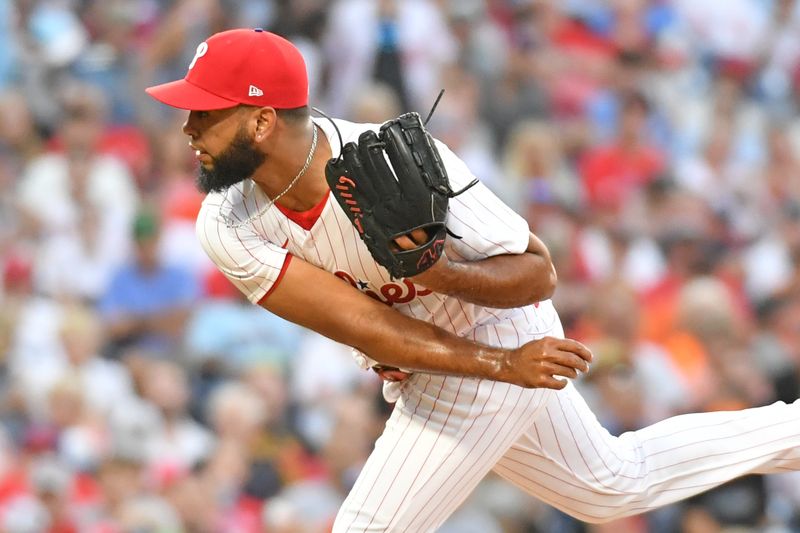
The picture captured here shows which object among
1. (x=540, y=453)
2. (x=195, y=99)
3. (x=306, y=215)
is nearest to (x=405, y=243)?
(x=306, y=215)

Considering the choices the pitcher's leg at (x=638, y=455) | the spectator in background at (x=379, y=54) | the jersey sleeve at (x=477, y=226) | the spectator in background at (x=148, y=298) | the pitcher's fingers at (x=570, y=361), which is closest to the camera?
the pitcher's fingers at (x=570, y=361)

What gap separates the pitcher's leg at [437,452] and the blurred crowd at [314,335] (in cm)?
211

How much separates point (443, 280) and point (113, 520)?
309 cm

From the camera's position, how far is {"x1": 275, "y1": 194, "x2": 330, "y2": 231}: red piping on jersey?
157 inches

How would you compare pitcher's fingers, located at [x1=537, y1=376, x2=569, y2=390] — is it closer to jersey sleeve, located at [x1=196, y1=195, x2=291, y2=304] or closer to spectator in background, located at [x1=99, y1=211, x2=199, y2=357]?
jersey sleeve, located at [x1=196, y1=195, x2=291, y2=304]

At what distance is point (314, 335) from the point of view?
748 cm

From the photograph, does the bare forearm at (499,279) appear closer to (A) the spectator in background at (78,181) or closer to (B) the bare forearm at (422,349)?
(B) the bare forearm at (422,349)

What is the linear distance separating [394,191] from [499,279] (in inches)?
16.2

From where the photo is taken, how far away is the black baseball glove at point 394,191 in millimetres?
3630

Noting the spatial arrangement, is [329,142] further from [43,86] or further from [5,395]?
[43,86]

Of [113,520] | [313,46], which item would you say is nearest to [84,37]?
[313,46]

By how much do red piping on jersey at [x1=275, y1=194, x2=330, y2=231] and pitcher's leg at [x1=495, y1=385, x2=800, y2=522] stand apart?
90 centimetres

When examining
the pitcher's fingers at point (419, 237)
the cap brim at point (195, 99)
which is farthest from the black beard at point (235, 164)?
the pitcher's fingers at point (419, 237)

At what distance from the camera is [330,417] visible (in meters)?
6.93
